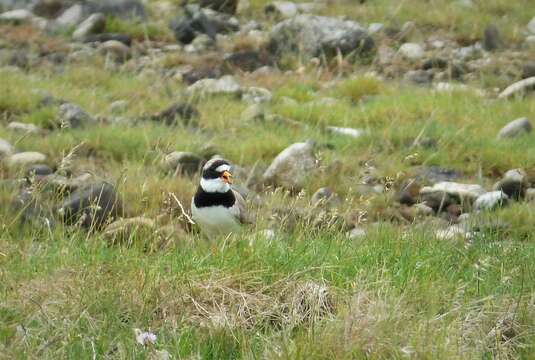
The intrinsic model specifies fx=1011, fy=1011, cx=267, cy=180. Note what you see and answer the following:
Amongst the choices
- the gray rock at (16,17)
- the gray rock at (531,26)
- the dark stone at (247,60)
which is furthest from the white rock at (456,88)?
the gray rock at (16,17)

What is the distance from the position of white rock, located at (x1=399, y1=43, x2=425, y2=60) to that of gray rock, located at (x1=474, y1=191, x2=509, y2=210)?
4237 mm

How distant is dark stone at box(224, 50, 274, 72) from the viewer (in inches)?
439

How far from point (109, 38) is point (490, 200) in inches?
239

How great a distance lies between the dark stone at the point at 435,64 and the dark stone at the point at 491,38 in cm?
84

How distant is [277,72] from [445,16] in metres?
2.93

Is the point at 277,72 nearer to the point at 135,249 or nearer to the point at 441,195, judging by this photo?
the point at 441,195

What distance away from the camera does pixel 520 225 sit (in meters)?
6.70

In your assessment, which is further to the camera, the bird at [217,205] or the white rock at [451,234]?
the bird at [217,205]

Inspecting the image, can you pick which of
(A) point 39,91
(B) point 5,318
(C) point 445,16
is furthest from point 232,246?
(C) point 445,16

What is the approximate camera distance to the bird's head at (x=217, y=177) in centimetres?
616

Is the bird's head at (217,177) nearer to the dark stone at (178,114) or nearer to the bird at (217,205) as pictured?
the bird at (217,205)

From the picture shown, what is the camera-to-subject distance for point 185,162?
789 centimetres

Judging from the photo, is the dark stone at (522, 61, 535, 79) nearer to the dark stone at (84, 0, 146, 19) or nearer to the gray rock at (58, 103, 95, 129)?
the gray rock at (58, 103, 95, 129)

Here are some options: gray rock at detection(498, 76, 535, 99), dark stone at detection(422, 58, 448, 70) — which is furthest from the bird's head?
dark stone at detection(422, 58, 448, 70)
